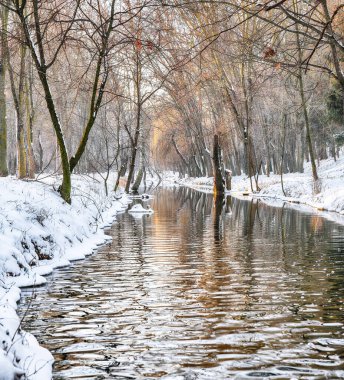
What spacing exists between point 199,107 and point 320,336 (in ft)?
134

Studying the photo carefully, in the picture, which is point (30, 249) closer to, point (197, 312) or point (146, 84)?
point (197, 312)

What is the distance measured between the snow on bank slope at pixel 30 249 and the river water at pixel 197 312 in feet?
1.01

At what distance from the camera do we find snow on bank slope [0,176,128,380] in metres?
4.95

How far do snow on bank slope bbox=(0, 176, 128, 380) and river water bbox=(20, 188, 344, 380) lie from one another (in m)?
0.31

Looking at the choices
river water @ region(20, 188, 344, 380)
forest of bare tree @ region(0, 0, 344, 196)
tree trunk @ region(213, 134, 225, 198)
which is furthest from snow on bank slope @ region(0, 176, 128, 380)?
tree trunk @ region(213, 134, 225, 198)

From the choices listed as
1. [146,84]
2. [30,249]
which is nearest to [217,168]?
[146,84]

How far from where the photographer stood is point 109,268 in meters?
10.7

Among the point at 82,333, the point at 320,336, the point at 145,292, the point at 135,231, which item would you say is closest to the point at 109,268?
the point at 145,292

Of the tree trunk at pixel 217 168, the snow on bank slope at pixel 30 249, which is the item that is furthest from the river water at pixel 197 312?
the tree trunk at pixel 217 168

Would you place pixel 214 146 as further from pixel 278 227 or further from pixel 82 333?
pixel 82 333

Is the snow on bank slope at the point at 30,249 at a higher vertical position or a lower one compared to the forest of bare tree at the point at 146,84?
lower

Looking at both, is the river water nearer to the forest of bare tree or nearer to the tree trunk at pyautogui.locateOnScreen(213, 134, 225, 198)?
the forest of bare tree

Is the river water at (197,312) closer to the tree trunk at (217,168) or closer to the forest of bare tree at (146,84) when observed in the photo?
the forest of bare tree at (146,84)

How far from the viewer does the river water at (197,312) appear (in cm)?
518
